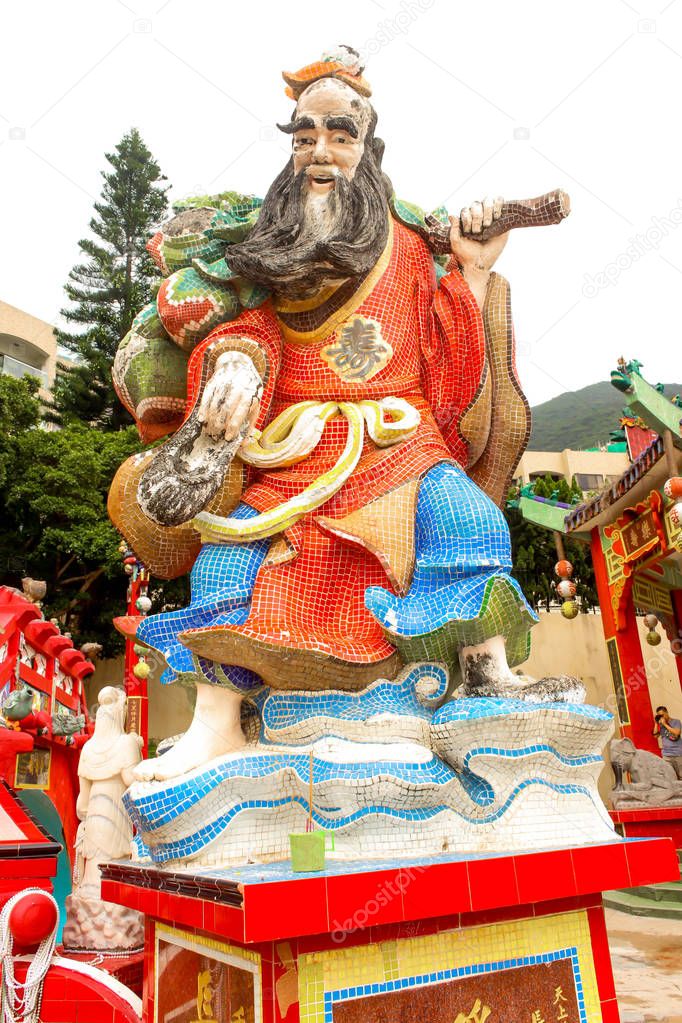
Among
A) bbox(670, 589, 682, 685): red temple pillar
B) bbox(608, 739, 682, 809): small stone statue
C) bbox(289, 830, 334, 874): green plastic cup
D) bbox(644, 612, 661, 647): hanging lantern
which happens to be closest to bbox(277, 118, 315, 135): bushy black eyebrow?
bbox(289, 830, 334, 874): green plastic cup

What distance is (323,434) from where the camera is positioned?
308 centimetres

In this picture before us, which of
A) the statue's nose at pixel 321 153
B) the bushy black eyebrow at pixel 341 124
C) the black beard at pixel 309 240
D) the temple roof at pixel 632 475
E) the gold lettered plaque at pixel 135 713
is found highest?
the temple roof at pixel 632 475

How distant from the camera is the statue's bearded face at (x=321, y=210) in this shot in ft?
10.1

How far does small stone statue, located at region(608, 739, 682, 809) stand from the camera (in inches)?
330

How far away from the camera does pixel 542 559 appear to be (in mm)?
16078

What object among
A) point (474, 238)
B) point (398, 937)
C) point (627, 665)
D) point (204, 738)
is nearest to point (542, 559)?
point (627, 665)

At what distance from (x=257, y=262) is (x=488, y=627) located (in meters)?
1.64

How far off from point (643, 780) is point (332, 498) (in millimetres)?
7098

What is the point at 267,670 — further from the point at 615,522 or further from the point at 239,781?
the point at 615,522

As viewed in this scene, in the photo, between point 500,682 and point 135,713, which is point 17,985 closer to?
point 500,682

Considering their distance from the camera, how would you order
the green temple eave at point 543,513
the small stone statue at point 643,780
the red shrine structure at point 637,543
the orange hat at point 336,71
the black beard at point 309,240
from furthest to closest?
the green temple eave at point 543,513
the small stone statue at point 643,780
the red shrine structure at point 637,543
the orange hat at point 336,71
the black beard at point 309,240

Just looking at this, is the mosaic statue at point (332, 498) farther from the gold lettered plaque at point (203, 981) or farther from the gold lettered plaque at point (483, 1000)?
the gold lettered plaque at point (483, 1000)

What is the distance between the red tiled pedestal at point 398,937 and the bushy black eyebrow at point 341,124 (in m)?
2.72

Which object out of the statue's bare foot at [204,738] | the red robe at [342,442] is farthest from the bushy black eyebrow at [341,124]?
the statue's bare foot at [204,738]
